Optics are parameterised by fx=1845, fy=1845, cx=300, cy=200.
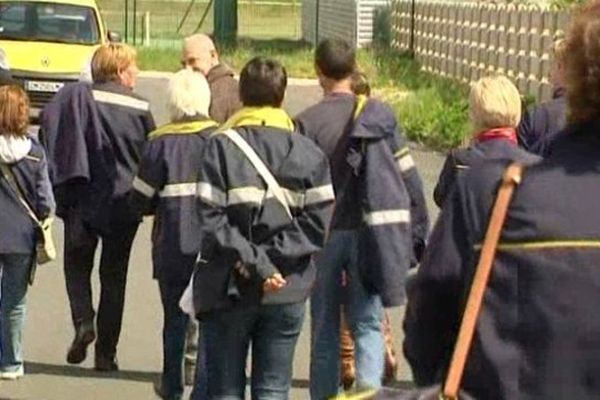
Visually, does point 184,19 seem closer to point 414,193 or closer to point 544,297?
point 414,193

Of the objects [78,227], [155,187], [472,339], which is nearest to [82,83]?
[78,227]

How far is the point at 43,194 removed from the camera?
9.09 meters

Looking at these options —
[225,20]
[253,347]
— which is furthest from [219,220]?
[225,20]

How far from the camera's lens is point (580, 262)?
3518 mm

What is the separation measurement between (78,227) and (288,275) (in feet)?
8.95

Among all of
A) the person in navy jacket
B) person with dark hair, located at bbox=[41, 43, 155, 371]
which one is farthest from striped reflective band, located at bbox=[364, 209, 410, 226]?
person with dark hair, located at bbox=[41, 43, 155, 371]

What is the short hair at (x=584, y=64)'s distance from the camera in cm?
355

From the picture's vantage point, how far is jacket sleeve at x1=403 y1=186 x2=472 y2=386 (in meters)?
3.65

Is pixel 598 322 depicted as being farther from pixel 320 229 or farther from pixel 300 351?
pixel 300 351

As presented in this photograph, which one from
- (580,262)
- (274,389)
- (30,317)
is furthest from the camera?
(30,317)

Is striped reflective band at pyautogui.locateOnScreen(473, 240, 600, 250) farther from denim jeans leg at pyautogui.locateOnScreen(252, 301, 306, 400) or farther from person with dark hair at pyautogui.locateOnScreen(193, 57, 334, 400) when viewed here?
denim jeans leg at pyautogui.locateOnScreen(252, 301, 306, 400)

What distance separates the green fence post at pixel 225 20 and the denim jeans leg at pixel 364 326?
35.4 meters

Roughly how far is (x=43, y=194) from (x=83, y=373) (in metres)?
1.12

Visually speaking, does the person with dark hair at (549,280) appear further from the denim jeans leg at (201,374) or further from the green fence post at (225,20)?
the green fence post at (225,20)
